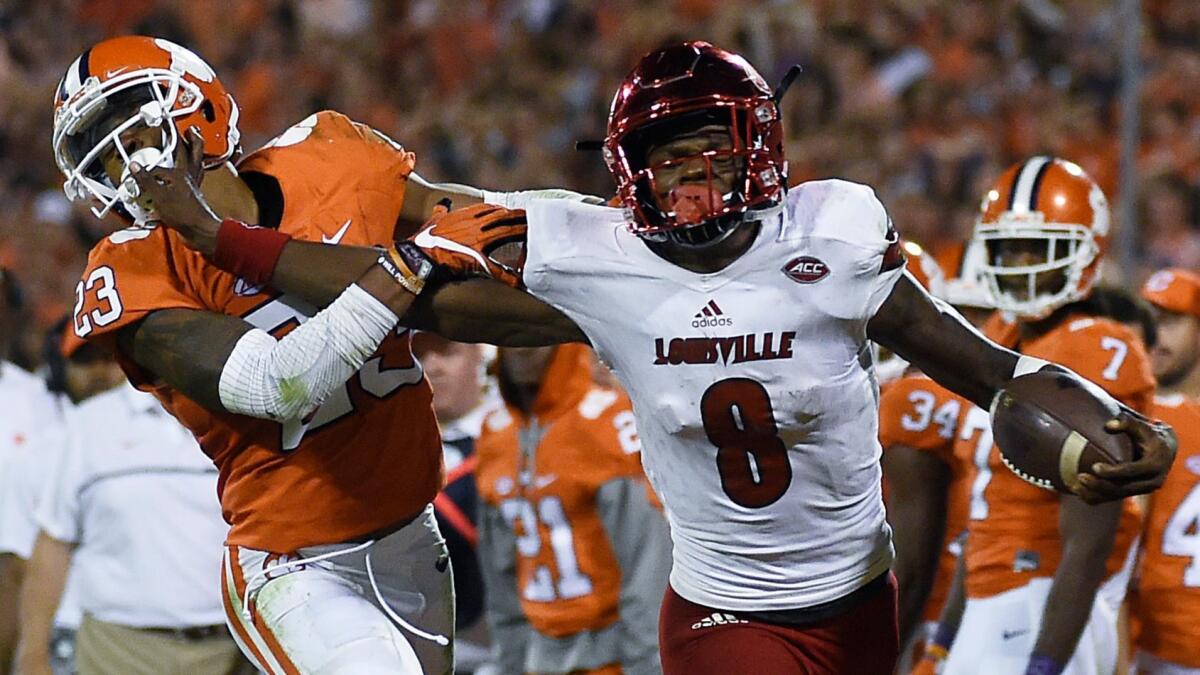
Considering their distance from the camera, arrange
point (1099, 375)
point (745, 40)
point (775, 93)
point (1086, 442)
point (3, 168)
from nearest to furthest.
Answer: point (1086, 442) < point (775, 93) < point (1099, 375) < point (745, 40) < point (3, 168)

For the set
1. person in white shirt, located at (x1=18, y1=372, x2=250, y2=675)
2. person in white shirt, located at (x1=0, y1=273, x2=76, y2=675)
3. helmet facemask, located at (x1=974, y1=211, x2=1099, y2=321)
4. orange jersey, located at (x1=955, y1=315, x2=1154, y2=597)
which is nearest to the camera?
orange jersey, located at (x1=955, y1=315, x2=1154, y2=597)

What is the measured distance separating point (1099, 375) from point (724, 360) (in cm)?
131

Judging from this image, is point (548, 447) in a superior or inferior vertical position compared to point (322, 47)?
superior

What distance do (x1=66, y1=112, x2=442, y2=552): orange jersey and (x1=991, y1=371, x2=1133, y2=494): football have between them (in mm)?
1100

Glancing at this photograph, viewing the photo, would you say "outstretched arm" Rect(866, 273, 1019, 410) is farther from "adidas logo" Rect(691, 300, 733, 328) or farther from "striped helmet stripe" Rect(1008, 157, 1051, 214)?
"striped helmet stripe" Rect(1008, 157, 1051, 214)

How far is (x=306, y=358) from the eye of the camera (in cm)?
305

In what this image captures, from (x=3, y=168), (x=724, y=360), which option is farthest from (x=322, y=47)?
(x=724, y=360)

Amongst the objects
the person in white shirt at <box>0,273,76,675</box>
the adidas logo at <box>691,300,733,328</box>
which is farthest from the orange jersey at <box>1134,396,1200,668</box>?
the person in white shirt at <box>0,273,76,675</box>

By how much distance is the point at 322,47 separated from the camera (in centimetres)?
1099

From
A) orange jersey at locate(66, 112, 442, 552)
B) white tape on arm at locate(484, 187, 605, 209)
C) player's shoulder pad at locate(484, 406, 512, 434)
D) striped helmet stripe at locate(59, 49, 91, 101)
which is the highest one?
striped helmet stripe at locate(59, 49, 91, 101)

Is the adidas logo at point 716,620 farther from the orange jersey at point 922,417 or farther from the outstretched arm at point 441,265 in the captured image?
the orange jersey at point 922,417

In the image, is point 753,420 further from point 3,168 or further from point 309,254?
point 3,168

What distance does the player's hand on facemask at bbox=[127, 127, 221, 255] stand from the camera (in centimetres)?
311

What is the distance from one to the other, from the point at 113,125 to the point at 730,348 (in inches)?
47.0
